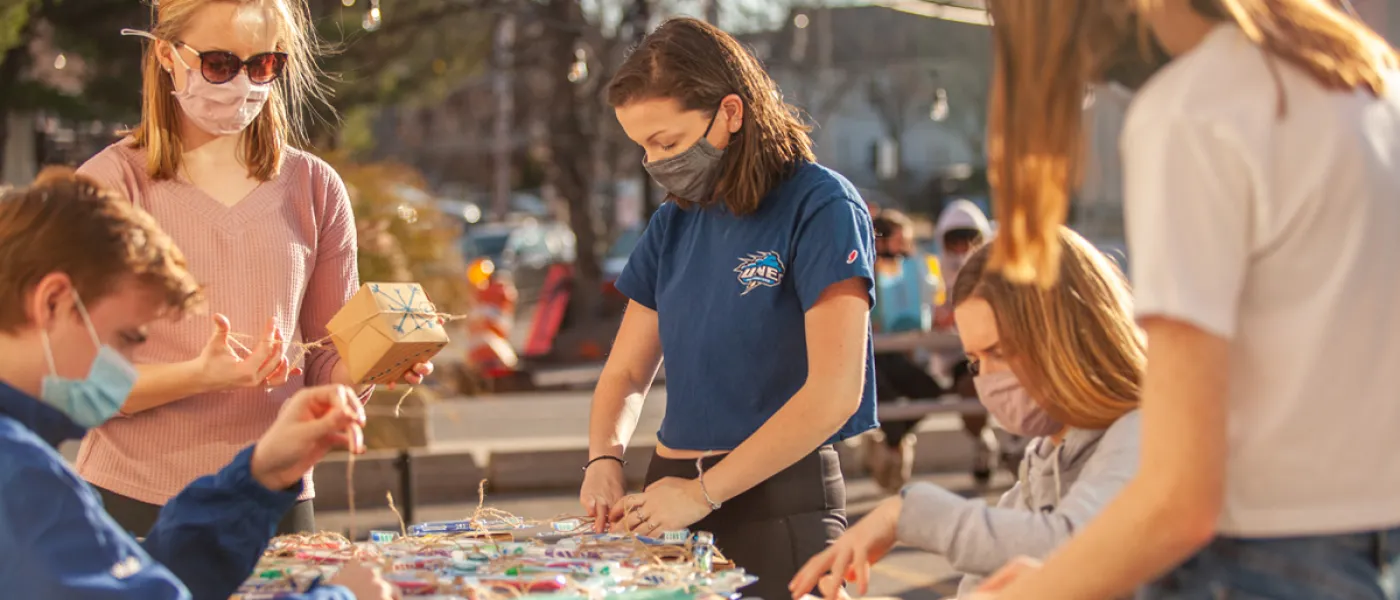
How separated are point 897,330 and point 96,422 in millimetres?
8549

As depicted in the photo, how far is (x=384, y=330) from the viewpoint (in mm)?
2814

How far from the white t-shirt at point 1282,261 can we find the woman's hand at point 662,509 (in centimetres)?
143

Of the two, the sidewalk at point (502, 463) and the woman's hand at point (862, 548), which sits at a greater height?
the woman's hand at point (862, 548)

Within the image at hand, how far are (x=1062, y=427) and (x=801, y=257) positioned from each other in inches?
26.0

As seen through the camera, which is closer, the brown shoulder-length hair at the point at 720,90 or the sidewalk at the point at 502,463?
the brown shoulder-length hair at the point at 720,90

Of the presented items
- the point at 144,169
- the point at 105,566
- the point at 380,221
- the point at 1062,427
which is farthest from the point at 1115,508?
the point at 380,221

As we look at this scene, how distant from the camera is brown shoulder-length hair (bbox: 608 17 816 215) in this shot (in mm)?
3146

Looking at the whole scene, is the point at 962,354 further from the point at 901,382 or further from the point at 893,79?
the point at 893,79

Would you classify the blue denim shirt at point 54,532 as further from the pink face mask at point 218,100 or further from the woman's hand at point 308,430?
the pink face mask at point 218,100

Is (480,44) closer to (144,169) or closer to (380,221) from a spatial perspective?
(380,221)

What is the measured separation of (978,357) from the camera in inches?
107

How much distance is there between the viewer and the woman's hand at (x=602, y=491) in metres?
3.17

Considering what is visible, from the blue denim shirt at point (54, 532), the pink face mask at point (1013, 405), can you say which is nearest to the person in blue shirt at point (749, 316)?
the pink face mask at point (1013, 405)

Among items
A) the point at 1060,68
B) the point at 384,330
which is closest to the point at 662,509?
the point at 384,330
